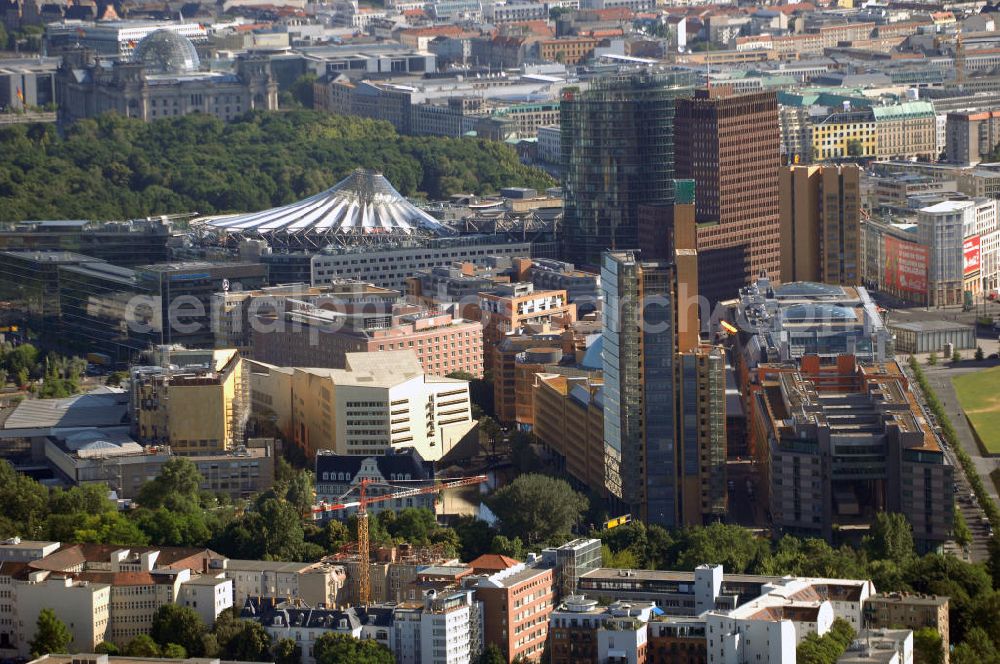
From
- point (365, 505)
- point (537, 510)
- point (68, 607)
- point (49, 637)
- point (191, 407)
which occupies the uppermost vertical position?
point (191, 407)

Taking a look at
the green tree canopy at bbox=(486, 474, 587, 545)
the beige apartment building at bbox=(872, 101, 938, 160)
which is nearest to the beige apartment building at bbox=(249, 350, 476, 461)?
the green tree canopy at bbox=(486, 474, 587, 545)

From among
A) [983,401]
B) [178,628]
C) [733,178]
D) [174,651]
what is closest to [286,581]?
[178,628]

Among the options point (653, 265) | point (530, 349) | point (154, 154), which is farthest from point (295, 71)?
point (653, 265)

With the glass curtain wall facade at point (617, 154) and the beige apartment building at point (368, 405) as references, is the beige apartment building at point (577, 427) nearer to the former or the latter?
the beige apartment building at point (368, 405)

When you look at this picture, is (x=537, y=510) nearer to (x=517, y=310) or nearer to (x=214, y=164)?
(x=517, y=310)

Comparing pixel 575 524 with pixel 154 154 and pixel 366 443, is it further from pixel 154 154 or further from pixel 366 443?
pixel 154 154
